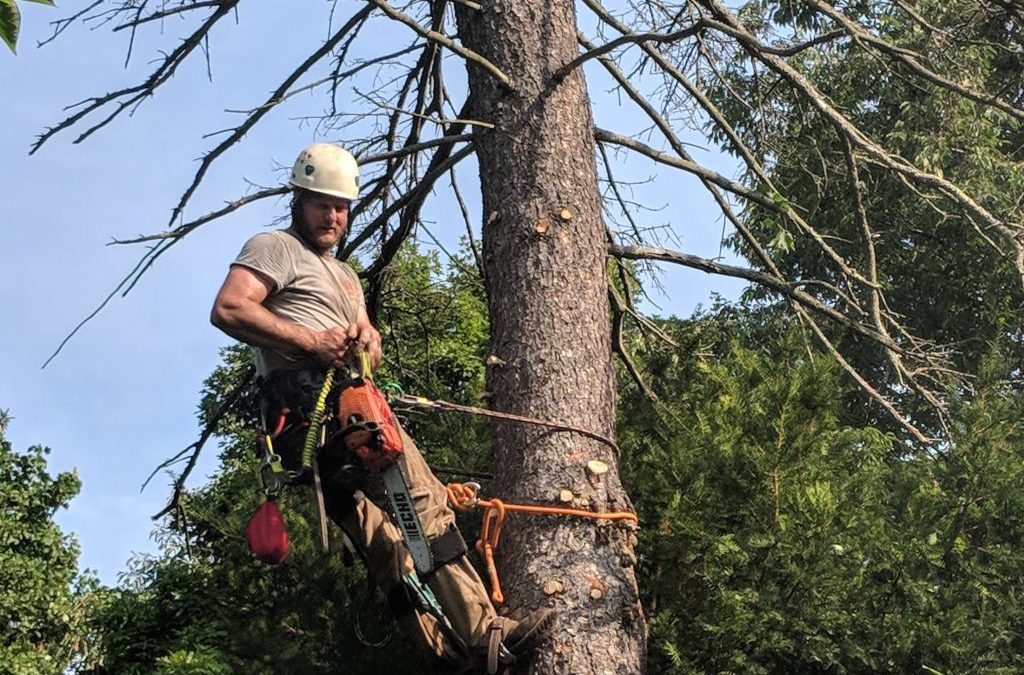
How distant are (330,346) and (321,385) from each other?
150 mm

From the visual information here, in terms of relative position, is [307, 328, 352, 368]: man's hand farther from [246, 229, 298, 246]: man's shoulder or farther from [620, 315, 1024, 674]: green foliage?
[620, 315, 1024, 674]: green foliage

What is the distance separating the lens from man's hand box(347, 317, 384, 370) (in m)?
4.77

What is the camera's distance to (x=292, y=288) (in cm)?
478

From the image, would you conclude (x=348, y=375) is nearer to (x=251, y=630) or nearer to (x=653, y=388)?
(x=251, y=630)

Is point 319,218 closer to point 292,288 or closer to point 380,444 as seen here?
point 292,288

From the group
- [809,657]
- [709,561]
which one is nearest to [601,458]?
[709,561]

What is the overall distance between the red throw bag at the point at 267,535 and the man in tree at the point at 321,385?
231mm

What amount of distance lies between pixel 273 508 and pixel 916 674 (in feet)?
9.14

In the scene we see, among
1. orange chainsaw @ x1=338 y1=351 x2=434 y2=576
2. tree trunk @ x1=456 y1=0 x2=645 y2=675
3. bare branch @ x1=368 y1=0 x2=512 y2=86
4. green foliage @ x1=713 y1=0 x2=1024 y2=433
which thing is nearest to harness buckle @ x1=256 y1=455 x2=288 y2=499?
orange chainsaw @ x1=338 y1=351 x2=434 y2=576

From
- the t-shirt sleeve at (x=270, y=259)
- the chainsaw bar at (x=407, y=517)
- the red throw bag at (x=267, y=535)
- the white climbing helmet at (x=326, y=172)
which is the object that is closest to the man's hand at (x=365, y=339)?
the t-shirt sleeve at (x=270, y=259)

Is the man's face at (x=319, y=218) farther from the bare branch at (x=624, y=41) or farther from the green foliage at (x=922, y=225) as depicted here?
the green foliage at (x=922, y=225)

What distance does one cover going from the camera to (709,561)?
18.1ft

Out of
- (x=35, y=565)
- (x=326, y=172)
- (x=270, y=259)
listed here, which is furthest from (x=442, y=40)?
(x=35, y=565)

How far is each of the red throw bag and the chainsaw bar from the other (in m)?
0.38
